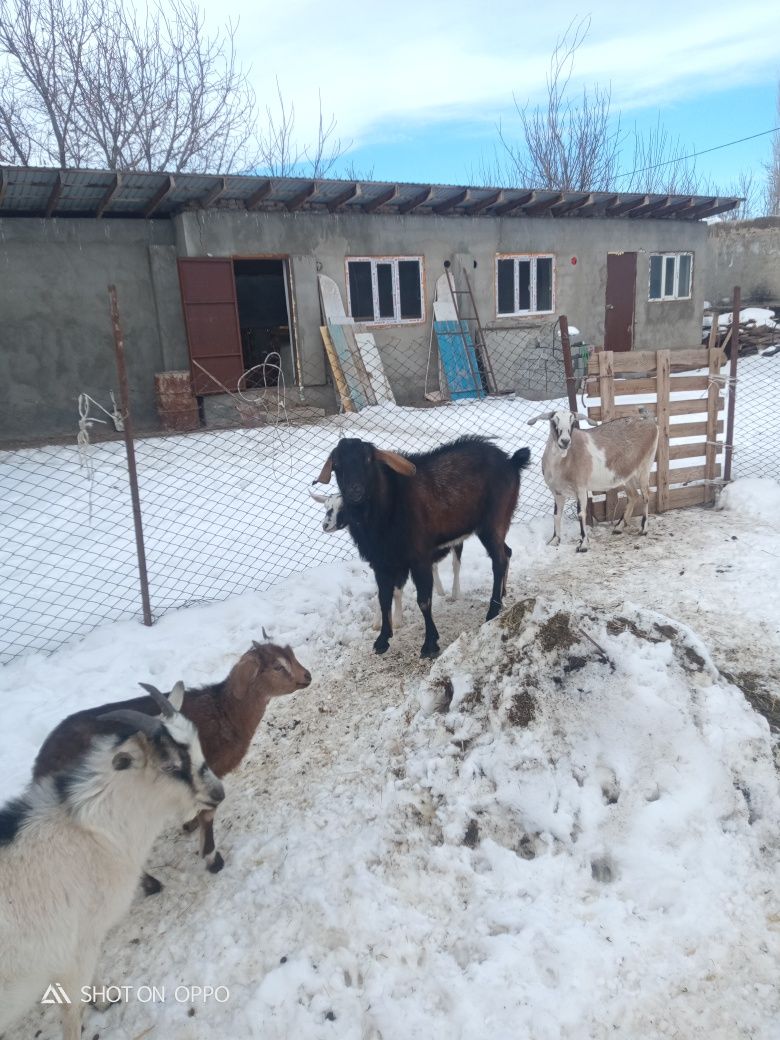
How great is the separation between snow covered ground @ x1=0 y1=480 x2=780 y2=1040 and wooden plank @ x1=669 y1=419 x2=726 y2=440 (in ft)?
10.7

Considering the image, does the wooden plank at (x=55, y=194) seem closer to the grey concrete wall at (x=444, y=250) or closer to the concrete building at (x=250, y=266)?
the concrete building at (x=250, y=266)

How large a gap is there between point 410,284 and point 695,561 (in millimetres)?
8683

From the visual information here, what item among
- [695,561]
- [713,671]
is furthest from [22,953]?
[695,561]

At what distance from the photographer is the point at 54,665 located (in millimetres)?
3973

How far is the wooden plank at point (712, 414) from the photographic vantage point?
257 inches

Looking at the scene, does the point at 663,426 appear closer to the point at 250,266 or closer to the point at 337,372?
the point at 337,372

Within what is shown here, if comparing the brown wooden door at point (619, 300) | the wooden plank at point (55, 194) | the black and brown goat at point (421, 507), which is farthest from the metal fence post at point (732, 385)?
the wooden plank at point (55, 194)

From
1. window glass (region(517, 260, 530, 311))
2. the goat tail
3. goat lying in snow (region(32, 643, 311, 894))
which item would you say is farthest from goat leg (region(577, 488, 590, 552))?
window glass (region(517, 260, 530, 311))

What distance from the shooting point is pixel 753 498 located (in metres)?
6.30

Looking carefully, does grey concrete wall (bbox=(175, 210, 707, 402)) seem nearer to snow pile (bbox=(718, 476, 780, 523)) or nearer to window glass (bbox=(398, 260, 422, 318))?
window glass (bbox=(398, 260, 422, 318))

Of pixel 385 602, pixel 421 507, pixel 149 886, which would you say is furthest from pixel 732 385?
pixel 149 886

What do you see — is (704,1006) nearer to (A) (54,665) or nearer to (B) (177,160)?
(A) (54,665)

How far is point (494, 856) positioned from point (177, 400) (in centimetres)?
922

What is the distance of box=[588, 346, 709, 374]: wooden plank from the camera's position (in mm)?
6168
